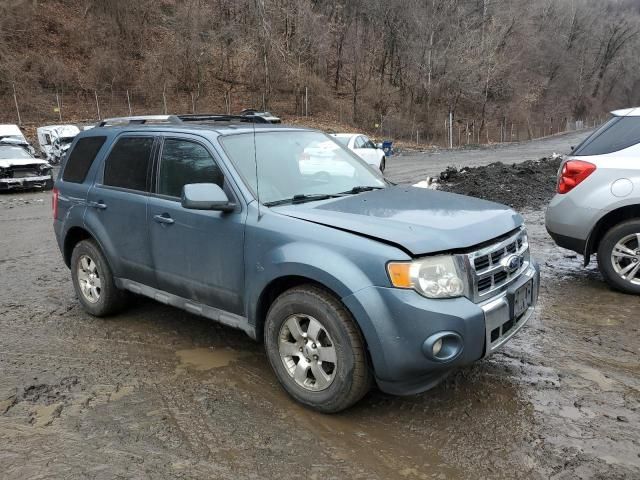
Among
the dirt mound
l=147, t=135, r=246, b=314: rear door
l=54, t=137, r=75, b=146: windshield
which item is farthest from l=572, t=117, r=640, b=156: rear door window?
l=54, t=137, r=75, b=146: windshield

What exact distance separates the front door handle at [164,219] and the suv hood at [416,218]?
100 cm

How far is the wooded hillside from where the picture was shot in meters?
37.1

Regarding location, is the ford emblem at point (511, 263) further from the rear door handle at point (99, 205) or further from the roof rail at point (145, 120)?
the rear door handle at point (99, 205)

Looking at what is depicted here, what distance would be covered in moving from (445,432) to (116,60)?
136 feet

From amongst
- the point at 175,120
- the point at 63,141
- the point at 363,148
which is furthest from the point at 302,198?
the point at 63,141

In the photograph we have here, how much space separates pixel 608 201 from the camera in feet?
17.8

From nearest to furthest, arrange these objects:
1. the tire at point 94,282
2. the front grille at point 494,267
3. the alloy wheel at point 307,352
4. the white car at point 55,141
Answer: the front grille at point 494,267 → the alloy wheel at point 307,352 → the tire at point 94,282 → the white car at point 55,141

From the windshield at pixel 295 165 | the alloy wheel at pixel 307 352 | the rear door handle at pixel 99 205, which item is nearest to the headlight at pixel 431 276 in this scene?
the alloy wheel at pixel 307 352

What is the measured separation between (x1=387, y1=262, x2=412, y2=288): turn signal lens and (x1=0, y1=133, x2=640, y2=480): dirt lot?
945mm

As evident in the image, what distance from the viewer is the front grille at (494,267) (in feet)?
10.6

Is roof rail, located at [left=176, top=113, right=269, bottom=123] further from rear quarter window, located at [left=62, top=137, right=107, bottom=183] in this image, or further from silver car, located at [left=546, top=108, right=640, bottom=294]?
silver car, located at [left=546, top=108, right=640, bottom=294]

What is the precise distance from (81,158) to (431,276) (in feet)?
12.8

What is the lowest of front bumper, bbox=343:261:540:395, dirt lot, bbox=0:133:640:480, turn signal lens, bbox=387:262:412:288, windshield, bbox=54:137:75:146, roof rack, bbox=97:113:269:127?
dirt lot, bbox=0:133:640:480

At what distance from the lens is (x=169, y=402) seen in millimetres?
3686
